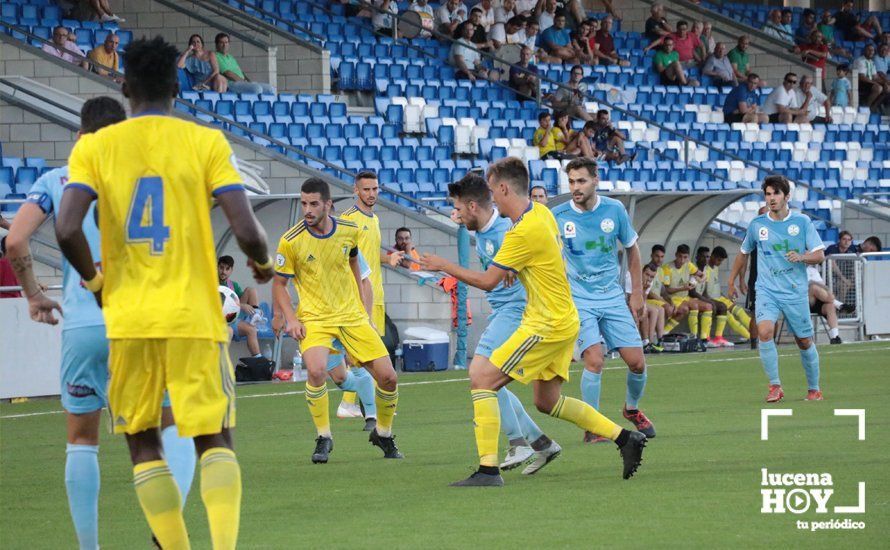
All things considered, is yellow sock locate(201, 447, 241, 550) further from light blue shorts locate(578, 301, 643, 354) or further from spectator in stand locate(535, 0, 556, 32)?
spectator in stand locate(535, 0, 556, 32)

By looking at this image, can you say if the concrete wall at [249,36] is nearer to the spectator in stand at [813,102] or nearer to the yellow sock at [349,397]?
the spectator in stand at [813,102]

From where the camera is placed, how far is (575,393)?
1571 centimetres

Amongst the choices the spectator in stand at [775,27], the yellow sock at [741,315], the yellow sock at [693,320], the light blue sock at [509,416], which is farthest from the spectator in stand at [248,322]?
the spectator in stand at [775,27]

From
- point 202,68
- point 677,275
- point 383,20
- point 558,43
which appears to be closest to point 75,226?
point 677,275

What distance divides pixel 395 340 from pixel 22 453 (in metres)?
8.80

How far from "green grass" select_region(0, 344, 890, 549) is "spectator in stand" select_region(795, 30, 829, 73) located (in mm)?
20724

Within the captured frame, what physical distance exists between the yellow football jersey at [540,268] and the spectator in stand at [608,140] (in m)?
18.1

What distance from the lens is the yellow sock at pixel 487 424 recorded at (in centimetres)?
866

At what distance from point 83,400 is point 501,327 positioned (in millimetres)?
4054

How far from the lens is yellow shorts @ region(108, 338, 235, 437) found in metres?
5.43

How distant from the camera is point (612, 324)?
36.3 feet

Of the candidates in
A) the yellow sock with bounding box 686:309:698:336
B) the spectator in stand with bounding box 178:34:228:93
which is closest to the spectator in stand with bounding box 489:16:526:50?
the spectator in stand with bounding box 178:34:228:93

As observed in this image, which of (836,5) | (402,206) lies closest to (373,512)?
(402,206)

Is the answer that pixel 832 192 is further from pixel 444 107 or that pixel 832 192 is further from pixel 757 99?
pixel 444 107
